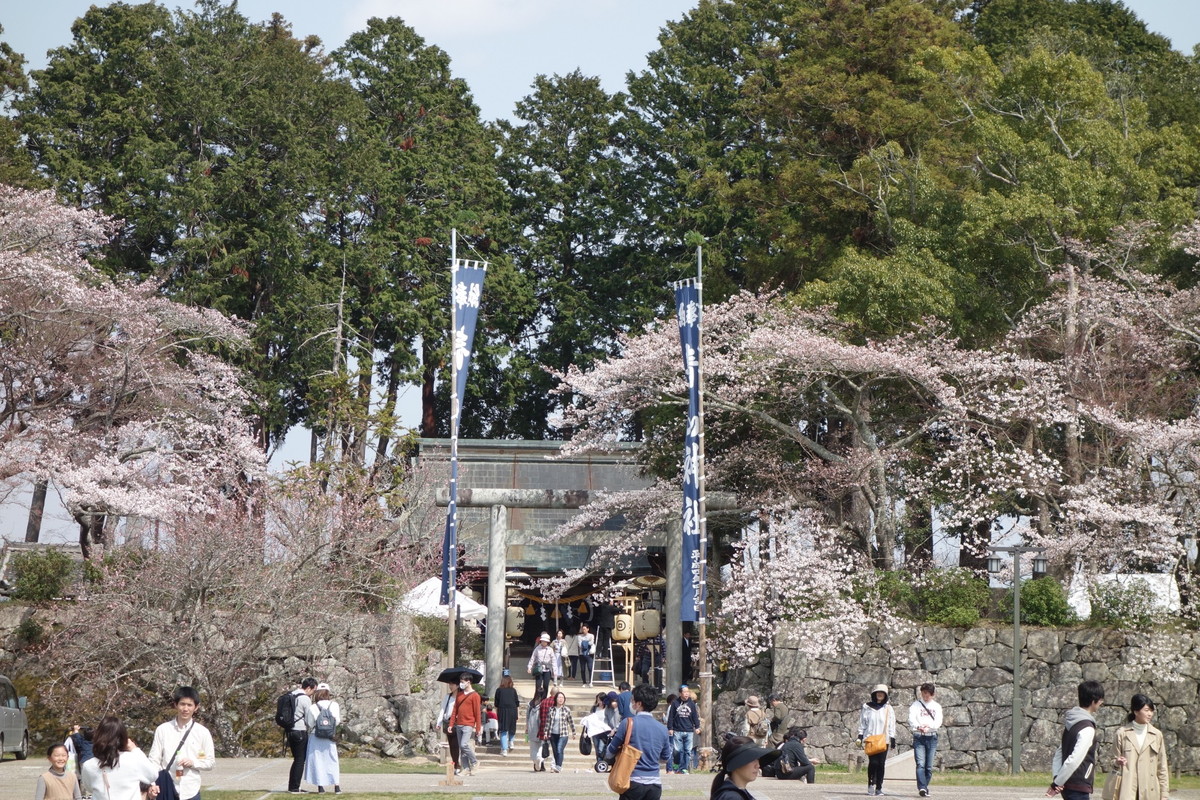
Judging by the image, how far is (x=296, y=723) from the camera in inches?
600

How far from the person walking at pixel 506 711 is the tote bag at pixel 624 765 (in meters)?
12.1

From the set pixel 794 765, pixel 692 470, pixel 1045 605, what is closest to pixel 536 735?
pixel 794 765

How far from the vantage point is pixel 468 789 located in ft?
51.6

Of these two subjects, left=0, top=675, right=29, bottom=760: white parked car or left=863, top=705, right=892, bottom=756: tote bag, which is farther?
left=0, top=675, right=29, bottom=760: white parked car

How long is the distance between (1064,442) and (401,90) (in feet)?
69.6

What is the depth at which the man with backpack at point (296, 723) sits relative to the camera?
15039 mm

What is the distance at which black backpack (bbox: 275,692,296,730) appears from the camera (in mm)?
15273

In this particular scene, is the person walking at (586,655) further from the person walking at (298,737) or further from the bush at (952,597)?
the person walking at (298,737)

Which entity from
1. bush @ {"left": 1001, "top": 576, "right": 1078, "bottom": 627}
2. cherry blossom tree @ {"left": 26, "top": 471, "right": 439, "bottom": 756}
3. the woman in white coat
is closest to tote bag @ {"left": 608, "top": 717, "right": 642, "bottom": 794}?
the woman in white coat

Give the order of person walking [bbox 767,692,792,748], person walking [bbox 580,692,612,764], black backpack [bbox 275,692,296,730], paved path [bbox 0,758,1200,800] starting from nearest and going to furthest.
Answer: paved path [bbox 0,758,1200,800] < black backpack [bbox 275,692,296,730] < person walking [bbox 580,692,612,764] < person walking [bbox 767,692,792,748]

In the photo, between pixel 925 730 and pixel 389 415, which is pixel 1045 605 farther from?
pixel 389 415

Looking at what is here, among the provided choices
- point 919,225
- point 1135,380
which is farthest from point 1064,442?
point 919,225

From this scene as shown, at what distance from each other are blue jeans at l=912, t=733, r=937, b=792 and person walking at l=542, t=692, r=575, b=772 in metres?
5.83

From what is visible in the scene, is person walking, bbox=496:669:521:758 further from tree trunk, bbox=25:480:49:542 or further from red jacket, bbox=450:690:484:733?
tree trunk, bbox=25:480:49:542
